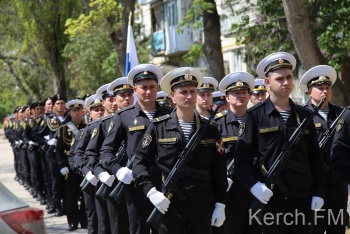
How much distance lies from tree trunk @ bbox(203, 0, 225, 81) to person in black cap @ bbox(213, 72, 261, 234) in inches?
365

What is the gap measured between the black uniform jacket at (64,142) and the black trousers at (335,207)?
618 centimetres

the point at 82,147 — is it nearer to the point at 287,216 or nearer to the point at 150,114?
the point at 150,114

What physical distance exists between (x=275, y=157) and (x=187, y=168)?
75cm

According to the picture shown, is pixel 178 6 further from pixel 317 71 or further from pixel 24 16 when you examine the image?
pixel 317 71

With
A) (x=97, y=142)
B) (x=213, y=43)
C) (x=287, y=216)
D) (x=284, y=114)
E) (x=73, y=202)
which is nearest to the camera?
(x=287, y=216)

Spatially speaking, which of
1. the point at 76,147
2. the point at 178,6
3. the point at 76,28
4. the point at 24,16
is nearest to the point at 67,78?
the point at 178,6

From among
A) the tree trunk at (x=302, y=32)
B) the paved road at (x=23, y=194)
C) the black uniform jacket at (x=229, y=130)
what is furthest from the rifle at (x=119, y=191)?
the tree trunk at (x=302, y=32)

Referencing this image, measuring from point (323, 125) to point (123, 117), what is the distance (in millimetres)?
2051

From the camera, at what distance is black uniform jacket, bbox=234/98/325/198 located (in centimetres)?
697

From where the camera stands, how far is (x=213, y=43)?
1880 cm

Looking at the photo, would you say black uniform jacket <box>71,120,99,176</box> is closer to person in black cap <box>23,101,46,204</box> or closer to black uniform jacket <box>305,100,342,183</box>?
Answer: black uniform jacket <box>305,100,342,183</box>

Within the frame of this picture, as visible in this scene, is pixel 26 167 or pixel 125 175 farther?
pixel 26 167

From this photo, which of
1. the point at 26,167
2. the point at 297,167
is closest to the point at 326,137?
the point at 297,167

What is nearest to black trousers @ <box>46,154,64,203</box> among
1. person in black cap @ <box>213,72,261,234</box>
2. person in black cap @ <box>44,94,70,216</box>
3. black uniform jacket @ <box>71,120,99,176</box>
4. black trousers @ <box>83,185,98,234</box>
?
person in black cap @ <box>44,94,70,216</box>
